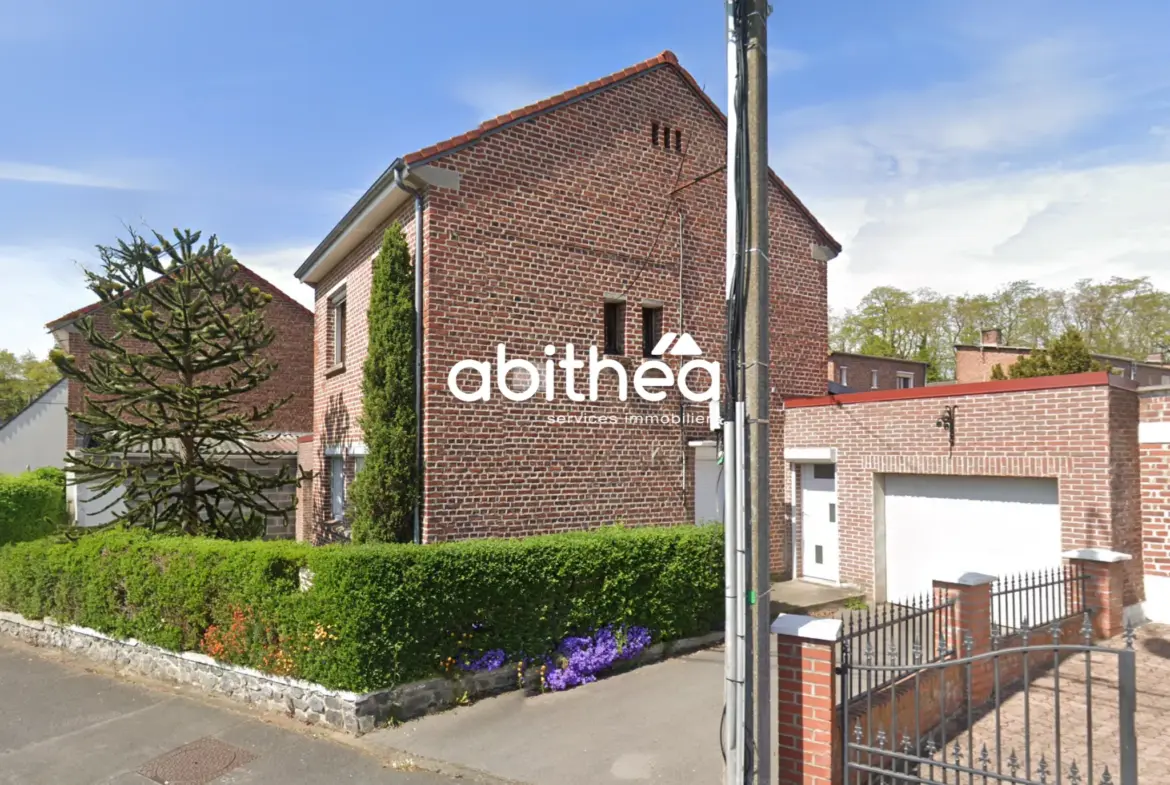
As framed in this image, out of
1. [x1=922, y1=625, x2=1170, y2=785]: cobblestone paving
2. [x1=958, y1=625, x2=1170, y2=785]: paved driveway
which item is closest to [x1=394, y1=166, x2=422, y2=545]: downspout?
[x1=922, y1=625, x2=1170, y2=785]: cobblestone paving

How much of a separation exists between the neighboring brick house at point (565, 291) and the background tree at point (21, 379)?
44423mm

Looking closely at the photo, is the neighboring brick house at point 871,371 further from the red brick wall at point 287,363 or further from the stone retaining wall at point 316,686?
the stone retaining wall at point 316,686

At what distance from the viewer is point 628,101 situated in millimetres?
12242

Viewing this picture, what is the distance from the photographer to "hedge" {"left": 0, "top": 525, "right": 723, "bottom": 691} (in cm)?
771

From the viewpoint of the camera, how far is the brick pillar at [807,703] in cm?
509

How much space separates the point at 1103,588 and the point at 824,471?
17.1ft

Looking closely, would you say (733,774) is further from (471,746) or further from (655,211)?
(655,211)

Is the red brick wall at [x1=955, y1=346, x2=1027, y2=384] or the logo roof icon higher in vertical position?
the red brick wall at [x1=955, y1=346, x2=1027, y2=384]

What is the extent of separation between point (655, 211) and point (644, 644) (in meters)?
7.01

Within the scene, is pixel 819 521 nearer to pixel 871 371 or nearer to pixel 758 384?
pixel 758 384

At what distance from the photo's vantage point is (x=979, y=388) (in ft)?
35.6

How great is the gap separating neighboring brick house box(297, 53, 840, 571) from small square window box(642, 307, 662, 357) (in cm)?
2

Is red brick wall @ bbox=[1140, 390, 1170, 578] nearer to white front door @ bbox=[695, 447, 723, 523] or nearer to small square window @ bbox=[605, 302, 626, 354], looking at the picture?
white front door @ bbox=[695, 447, 723, 523]

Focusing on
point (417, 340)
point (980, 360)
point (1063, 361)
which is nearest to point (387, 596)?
point (417, 340)
